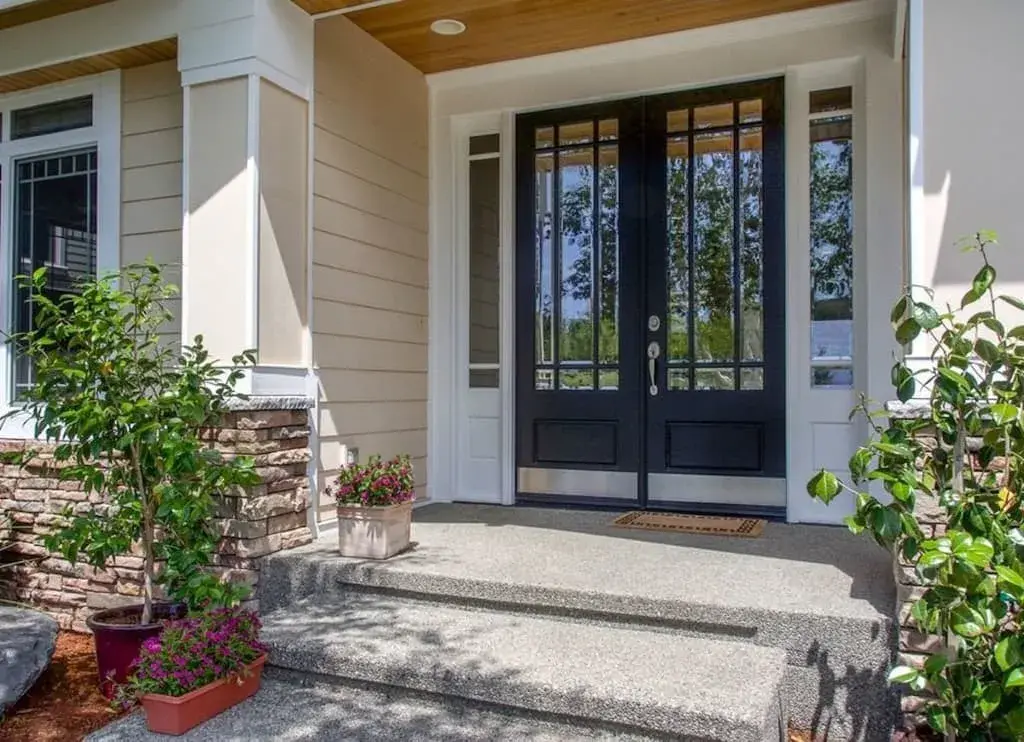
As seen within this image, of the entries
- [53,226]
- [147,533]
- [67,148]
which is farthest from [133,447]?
[67,148]

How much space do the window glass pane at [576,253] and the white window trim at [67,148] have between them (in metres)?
2.34

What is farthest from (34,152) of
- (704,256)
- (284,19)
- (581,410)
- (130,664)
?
(704,256)

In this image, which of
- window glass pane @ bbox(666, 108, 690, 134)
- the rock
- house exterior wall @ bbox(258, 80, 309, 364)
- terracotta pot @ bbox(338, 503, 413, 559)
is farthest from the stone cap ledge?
window glass pane @ bbox(666, 108, 690, 134)

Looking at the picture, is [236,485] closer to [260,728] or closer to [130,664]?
[130,664]

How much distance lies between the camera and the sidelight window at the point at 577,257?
14.5ft

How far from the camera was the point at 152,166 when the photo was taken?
158 inches

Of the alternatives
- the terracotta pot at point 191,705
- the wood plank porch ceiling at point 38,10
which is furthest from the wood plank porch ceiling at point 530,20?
the terracotta pot at point 191,705

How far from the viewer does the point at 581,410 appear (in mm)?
4469

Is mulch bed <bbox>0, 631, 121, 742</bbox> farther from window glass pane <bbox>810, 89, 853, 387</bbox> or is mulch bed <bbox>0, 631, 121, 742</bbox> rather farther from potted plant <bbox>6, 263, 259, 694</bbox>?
window glass pane <bbox>810, 89, 853, 387</bbox>

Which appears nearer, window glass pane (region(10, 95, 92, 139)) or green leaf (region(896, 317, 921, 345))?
green leaf (region(896, 317, 921, 345))

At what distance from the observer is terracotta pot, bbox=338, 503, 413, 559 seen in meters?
3.33

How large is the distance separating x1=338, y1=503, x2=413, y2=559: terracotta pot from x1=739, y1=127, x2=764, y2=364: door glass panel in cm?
199

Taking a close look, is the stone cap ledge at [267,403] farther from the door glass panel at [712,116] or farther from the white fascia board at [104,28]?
the door glass panel at [712,116]

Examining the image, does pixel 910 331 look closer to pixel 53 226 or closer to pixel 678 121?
pixel 678 121
